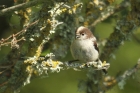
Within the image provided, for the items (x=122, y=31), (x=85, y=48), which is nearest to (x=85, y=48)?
(x=85, y=48)

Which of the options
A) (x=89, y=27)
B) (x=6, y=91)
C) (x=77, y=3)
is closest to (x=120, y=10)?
(x=89, y=27)

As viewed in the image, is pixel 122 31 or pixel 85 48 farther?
pixel 85 48

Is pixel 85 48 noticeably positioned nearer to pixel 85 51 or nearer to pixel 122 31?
pixel 85 51

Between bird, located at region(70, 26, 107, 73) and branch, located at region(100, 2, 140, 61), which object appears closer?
branch, located at region(100, 2, 140, 61)

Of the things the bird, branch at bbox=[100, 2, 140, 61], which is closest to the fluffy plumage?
the bird

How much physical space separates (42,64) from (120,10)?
71.4 inches

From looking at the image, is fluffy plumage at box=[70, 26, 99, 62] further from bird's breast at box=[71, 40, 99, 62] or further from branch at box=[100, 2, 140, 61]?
branch at box=[100, 2, 140, 61]

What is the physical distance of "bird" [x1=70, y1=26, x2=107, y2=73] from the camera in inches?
178

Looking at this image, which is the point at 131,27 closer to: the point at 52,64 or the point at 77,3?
the point at 77,3

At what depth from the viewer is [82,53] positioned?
4.59 meters

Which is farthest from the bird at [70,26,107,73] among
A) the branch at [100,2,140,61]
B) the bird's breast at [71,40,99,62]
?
the branch at [100,2,140,61]

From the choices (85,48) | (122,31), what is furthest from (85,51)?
(122,31)

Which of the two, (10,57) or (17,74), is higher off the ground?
(10,57)

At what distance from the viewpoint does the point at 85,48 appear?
181 inches
